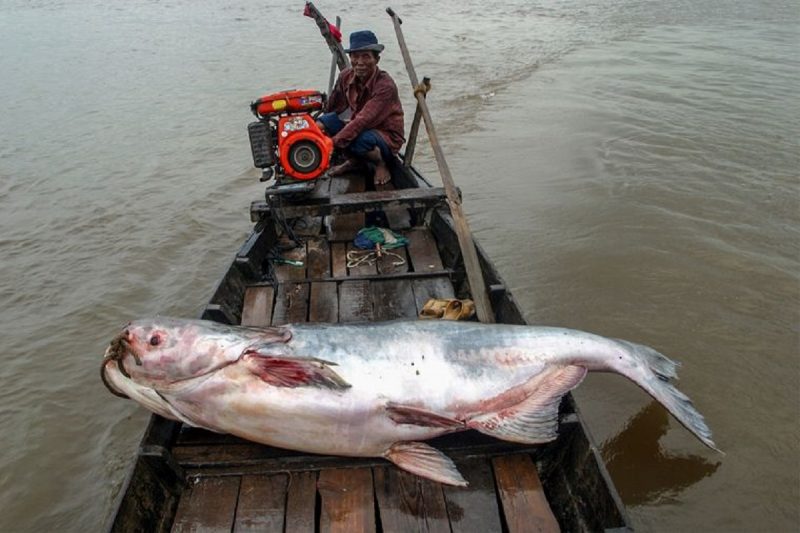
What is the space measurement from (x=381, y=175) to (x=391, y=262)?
6.95ft

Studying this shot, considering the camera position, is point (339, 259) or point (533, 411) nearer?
point (533, 411)

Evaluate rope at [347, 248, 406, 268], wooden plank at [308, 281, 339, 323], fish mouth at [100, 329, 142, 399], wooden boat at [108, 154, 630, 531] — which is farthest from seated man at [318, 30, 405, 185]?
fish mouth at [100, 329, 142, 399]

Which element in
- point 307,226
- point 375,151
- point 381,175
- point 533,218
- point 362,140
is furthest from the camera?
point 533,218

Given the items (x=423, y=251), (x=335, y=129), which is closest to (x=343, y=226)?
(x=423, y=251)

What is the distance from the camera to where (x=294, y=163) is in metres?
5.41

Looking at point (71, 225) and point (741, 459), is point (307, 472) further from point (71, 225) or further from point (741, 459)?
point (71, 225)

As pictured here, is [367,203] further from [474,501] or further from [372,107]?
[474,501]

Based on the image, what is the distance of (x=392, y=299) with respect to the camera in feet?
15.4

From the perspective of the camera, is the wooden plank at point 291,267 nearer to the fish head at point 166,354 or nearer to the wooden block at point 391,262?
the wooden block at point 391,262

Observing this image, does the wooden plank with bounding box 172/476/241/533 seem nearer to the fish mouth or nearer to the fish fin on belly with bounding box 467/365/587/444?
the fish mouth

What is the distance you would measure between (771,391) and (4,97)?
16937 mm

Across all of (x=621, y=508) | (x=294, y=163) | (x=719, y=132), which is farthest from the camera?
(x=719, y=132)

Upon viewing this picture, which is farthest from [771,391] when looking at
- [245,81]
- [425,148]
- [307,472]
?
[245,81]

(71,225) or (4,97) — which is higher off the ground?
(4,97)
